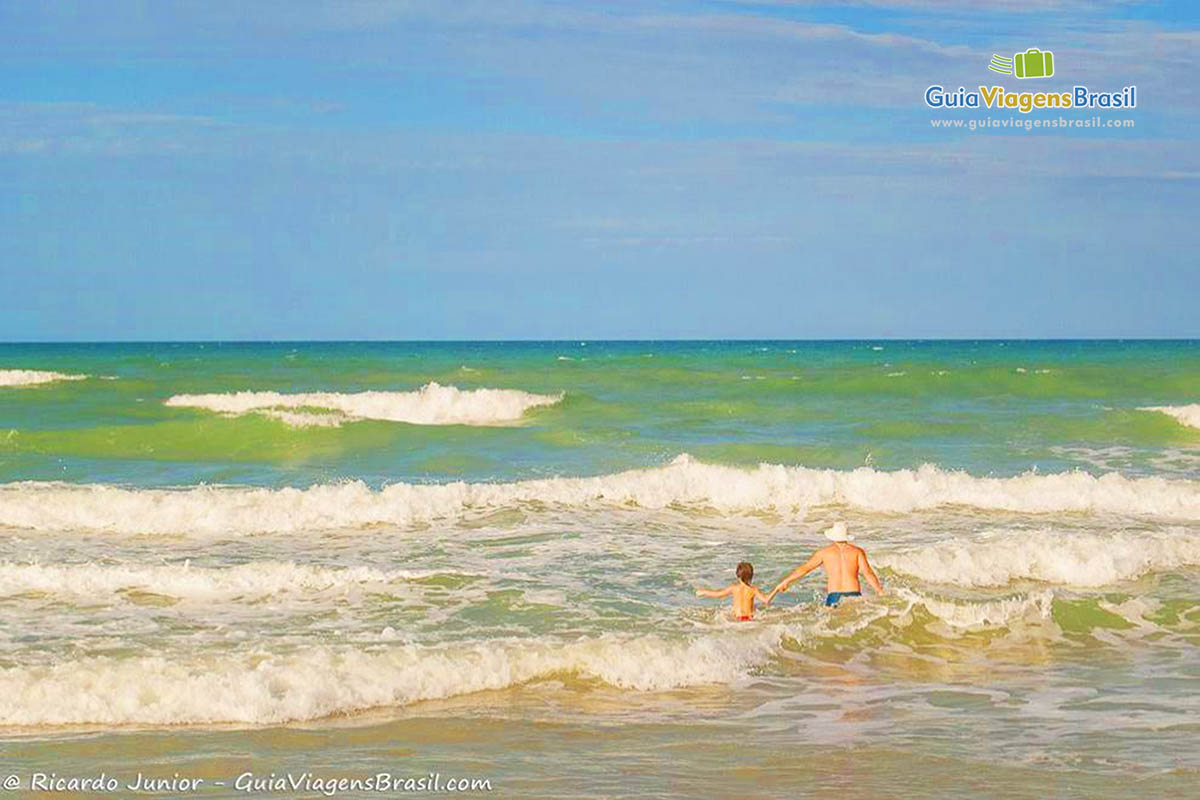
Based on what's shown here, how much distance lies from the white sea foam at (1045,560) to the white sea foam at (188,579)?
18.4 ft

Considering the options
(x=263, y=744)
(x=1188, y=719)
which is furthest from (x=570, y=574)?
(x=1188, y=719)

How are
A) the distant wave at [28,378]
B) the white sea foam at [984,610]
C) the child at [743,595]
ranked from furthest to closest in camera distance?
1. the distant wave at [28,378]
2. the white sea foam at [984,610]
3. the child at [743,595]

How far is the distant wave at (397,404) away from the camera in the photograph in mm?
33719

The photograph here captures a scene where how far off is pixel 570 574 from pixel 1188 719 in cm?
673

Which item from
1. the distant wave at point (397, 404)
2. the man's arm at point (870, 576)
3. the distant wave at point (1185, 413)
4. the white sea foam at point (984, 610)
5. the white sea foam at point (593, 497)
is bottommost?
the white sea foam at point (984, 610)

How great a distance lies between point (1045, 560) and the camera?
14.6 meters

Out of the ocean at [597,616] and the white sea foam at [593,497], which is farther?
the white sea foam at [593,497]

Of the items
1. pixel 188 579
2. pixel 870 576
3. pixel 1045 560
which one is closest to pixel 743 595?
pixel 870 576

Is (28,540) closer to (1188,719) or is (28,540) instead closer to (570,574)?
(570,574)

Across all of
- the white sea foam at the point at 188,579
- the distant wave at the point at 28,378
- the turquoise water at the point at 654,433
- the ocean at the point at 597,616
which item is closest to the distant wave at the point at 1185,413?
the turquoise water at the point at 654,433

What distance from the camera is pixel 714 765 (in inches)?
310

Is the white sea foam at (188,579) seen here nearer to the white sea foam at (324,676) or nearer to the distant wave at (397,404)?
the white sea foam at (324,676)

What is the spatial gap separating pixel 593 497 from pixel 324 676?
32.1 feet

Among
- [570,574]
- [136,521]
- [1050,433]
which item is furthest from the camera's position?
[1050,433]
